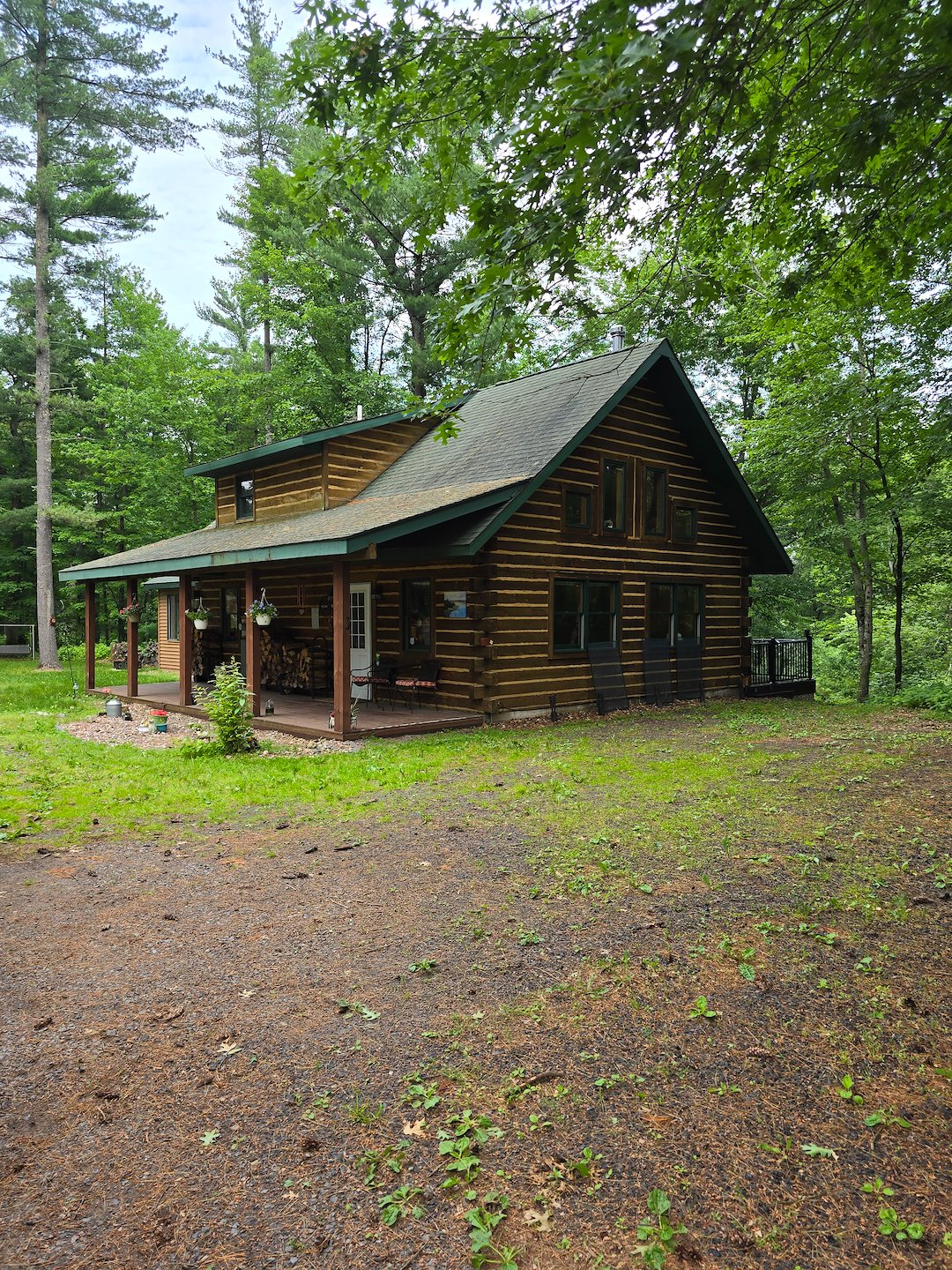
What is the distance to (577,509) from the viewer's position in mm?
14078

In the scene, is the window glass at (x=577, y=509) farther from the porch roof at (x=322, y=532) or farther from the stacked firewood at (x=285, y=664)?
the stacked firewood at (x=285, y=664)

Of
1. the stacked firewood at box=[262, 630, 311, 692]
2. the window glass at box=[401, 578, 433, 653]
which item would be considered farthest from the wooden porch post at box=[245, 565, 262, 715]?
the stacked firewood at box=[262, 630, 311, 692]

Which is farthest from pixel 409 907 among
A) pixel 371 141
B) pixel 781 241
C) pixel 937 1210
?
pixel 781 241

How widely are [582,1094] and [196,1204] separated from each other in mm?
1388

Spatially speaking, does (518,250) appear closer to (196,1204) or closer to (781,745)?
(196,1204)

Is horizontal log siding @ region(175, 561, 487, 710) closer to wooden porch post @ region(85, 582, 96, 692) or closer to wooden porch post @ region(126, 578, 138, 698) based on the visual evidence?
wooden porch post @ region(126, 578, 138, 698)

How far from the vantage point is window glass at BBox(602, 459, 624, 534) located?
1453 cm

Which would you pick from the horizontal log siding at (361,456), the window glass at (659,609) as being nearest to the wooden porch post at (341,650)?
the horizontal log siding at (361,456)

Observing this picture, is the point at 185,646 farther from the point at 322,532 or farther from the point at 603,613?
the point at 603,613

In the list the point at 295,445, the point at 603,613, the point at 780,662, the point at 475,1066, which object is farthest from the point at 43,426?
the point at 475,1066

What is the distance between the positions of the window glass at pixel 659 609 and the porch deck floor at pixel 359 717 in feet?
16.6

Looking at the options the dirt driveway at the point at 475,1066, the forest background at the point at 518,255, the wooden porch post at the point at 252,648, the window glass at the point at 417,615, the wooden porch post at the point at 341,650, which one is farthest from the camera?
the window glass at the point at 417,615

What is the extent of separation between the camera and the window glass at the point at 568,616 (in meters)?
13.7

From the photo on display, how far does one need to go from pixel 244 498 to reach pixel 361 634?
18.5 ft
